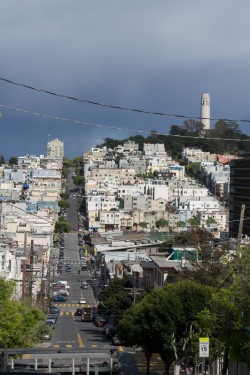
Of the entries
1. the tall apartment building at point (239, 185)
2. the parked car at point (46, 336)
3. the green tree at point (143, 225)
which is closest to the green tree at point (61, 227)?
the green tree at point (143, 225)

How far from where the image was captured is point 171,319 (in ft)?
115

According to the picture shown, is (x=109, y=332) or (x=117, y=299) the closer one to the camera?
(x=109, y=332)

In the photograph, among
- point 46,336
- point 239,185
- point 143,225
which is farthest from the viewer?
point 143,225

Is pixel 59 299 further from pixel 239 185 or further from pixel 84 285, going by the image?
pixel 239 185

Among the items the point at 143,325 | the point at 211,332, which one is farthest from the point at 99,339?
the point at 211,332

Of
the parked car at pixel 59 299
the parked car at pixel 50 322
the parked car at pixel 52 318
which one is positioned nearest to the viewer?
the parked car at pixel 50 322

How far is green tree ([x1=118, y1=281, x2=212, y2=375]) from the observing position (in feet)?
115

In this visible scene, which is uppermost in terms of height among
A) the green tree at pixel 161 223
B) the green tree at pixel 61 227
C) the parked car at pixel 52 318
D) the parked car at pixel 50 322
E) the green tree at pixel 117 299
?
the green tree at pixel 161 223

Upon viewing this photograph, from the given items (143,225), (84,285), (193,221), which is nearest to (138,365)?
(84,285)

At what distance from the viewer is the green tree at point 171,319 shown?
3494 cm

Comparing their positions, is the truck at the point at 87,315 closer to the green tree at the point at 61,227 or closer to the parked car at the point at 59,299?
the parked car at the point at 59,299

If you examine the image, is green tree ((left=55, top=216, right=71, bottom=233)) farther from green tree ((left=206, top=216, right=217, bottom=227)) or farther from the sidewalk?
the sidewalk

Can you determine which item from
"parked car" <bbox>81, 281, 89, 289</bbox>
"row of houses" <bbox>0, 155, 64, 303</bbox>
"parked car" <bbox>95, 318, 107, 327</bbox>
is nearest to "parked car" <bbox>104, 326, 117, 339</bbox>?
"row of houses" <bbox>0, 155, 64, 303</bbox>

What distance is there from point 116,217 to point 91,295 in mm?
89518
